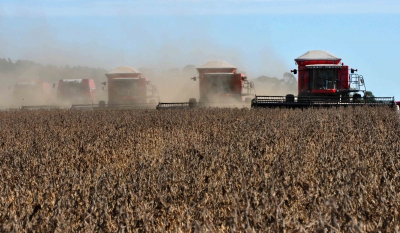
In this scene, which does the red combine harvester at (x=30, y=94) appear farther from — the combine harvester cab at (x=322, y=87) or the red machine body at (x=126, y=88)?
the combine harvester cab at (x=322, y=87)

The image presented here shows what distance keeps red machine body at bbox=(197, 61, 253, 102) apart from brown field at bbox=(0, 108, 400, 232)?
726 inches

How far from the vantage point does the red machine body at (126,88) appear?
31.2 metres

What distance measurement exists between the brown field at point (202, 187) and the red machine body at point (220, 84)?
1844 centimetres

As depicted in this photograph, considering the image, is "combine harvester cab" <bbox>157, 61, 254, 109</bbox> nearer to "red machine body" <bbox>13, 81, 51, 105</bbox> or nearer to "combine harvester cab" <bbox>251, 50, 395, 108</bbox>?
"combine harvester cab" <bbox>251, 50, 395, 108</bbox>

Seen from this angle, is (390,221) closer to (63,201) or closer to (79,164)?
(63,201)

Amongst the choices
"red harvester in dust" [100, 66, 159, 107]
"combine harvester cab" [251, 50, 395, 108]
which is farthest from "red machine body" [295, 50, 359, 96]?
"red harvester in dust" [100, 66, 159, 107]

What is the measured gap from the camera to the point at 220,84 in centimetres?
2922

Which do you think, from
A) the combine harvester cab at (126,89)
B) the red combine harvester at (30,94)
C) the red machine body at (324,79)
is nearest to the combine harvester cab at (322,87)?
the red machine body at (324,79)

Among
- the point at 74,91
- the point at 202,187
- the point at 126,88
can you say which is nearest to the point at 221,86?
the point at 126,88

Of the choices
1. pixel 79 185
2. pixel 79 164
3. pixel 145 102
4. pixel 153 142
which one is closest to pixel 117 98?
pixel 145 102

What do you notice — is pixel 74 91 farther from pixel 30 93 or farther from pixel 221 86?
pixel 221 86

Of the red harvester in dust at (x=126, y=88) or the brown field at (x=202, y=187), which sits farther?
the red harvester in dust at (x=126, y=88)

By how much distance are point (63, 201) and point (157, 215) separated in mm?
677

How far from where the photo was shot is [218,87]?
1153 inches
